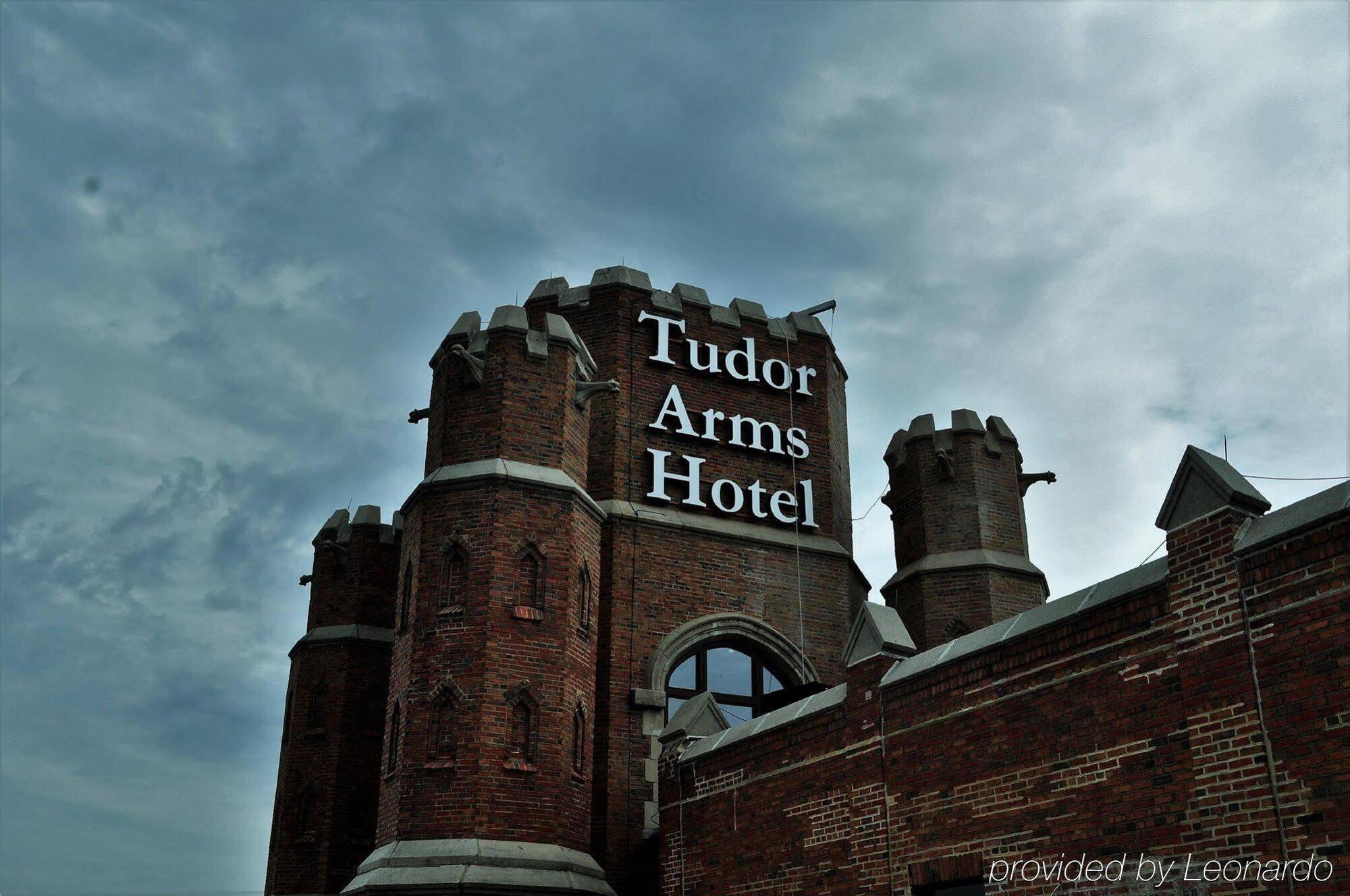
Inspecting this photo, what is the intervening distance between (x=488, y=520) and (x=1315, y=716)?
11589mm

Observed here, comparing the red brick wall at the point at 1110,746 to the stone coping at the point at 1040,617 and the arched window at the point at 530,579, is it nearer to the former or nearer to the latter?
the stone coping at the point at 1040,617

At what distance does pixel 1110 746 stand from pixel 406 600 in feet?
36.5

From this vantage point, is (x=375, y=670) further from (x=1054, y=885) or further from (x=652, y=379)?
(x=1054, y=885)

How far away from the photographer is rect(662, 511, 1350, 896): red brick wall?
9086 millimetres

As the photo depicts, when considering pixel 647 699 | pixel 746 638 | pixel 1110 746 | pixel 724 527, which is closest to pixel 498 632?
pixel 647 699

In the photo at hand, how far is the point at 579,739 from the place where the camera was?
17797 mm

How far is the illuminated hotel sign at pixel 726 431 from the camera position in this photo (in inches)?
870

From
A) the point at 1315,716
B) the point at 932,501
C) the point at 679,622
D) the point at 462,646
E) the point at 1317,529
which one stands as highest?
the point at 932,501

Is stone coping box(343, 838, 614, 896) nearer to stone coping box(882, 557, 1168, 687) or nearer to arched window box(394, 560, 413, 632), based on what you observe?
arched window box(394, 560, 413, 632)

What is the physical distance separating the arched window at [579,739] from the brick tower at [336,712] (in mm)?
7055

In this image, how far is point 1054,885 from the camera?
10805 mm

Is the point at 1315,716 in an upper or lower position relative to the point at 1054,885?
upper

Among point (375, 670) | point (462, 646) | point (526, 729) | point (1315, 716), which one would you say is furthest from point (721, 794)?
point (375, 670)

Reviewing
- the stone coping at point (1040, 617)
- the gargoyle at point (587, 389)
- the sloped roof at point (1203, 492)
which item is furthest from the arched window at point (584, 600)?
the sloped roof at point (1203, 492)
